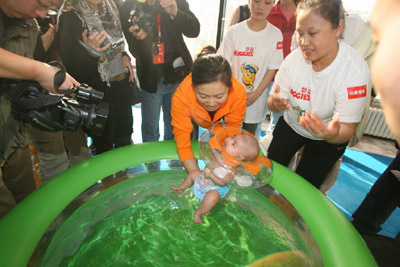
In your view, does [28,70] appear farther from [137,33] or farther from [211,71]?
[137,33]

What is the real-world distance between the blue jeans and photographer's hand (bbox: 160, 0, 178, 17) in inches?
21.4

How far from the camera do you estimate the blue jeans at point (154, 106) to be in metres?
2.22

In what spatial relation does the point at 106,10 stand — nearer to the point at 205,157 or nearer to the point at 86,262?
the point at 205,157

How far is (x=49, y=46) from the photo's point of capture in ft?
5.37

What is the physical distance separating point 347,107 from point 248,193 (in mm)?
858

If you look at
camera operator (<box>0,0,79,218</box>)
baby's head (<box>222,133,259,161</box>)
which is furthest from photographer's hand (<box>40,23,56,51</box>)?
baby's head (<box>222,133,259,161</box>)

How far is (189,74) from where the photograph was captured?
1581 mm

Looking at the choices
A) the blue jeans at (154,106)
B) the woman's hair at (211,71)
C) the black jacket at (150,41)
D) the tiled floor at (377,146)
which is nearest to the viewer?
the woman's hair at (211,71)

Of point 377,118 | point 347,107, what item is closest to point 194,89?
point 347,107

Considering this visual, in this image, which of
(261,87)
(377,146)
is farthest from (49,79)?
(377,146)

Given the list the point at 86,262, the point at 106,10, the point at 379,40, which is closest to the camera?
the point at 379,40

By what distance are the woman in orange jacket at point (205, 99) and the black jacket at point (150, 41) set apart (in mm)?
660

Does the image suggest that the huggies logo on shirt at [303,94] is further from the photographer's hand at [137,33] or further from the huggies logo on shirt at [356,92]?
the photographer's hand at [137,33]

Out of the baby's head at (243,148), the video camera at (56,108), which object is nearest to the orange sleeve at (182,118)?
the baby's head at (243,148)
